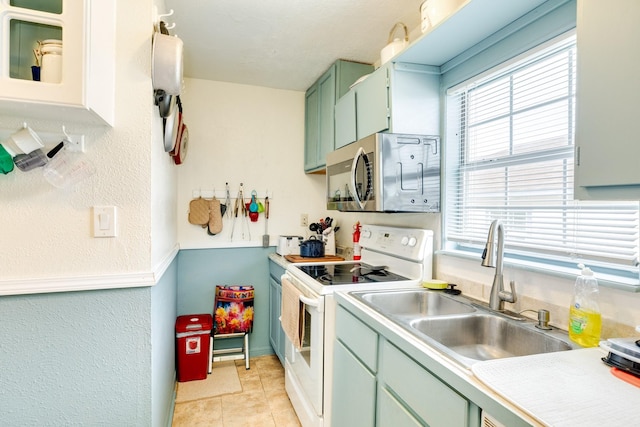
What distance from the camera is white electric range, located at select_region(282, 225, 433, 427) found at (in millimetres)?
1730

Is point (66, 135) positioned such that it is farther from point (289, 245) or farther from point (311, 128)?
point (311, 128)

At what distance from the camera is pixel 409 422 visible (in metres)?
1.08

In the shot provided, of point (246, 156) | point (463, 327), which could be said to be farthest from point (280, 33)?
point (463, 327)

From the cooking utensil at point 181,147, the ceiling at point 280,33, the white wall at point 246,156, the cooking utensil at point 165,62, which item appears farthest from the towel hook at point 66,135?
the white wall at point 246,156

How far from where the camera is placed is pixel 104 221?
4.37 ft

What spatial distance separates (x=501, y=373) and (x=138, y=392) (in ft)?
4.47

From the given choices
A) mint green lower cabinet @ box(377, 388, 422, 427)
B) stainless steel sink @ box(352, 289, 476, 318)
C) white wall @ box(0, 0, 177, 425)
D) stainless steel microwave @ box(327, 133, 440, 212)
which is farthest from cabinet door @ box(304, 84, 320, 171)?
mint green lower cabinet @ box(377, 388, 422, 427)

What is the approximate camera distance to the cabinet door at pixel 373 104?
181 centimetres

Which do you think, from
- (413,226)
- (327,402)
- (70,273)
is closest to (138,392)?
(70,273)

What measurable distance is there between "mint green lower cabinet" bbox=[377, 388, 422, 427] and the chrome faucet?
0.57m

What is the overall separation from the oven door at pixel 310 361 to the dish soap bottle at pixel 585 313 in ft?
3.35

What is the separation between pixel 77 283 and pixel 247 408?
1.44 meters

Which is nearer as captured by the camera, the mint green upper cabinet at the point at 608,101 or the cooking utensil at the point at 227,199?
the mint green upper cabinet at the point at 608,101

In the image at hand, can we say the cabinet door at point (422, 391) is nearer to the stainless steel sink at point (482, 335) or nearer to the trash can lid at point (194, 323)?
the stainless steel sink at point (482, 335)
